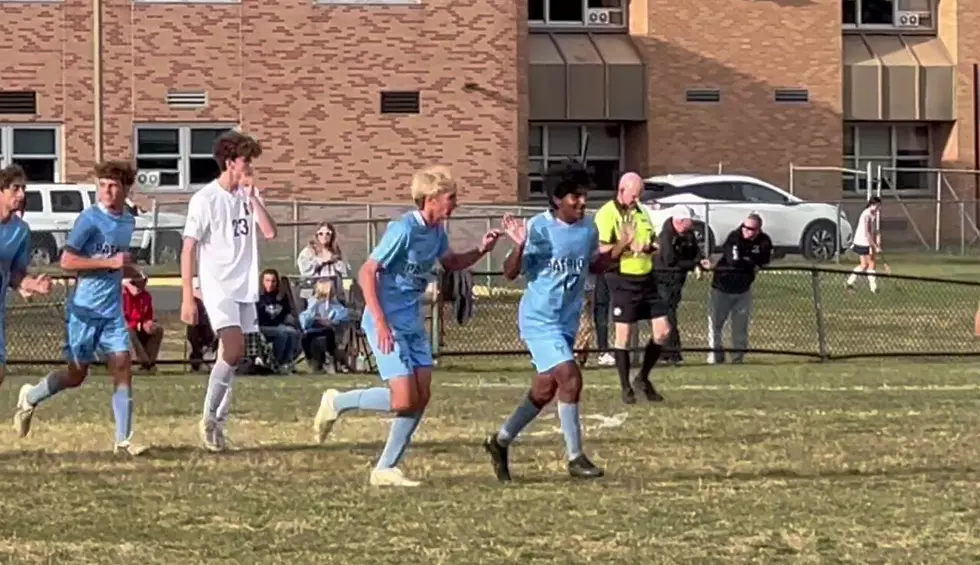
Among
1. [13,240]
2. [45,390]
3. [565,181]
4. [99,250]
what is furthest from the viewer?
[45,390]

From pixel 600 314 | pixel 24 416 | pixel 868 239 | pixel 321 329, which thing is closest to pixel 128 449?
pixel 24 416

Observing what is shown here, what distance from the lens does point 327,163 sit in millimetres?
43094

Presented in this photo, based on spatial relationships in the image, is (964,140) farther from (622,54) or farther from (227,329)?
(227,329)

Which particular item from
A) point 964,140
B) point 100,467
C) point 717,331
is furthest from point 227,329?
point 964,140

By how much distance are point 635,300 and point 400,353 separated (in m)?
6.22

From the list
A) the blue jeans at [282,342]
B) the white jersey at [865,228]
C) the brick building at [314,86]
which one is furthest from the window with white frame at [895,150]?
the blue jeans at [282,342]

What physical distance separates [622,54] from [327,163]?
27.9 ft

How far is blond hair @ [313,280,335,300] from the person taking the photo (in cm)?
2272

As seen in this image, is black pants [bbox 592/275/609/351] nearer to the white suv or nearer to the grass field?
the grass field

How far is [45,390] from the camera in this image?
43.2 ft

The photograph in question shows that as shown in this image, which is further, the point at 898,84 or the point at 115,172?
the point at 898,84

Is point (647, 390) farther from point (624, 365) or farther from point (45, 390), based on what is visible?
point (45, 390)

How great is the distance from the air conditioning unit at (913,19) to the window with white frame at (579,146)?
25.5ft

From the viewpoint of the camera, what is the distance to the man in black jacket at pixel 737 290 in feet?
78.1
